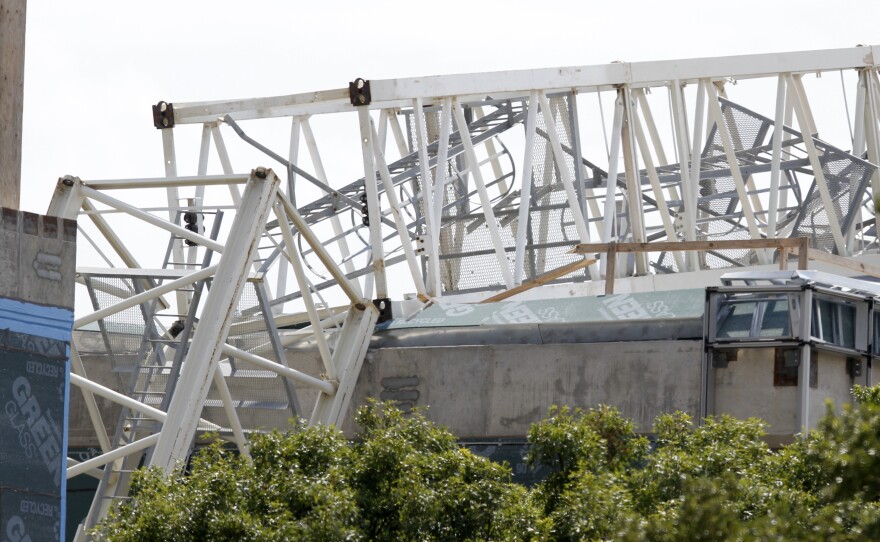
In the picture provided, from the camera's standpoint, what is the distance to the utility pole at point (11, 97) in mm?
17281

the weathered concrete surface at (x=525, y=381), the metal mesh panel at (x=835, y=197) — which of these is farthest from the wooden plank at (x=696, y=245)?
the metal mesh panel at (x=835, y=197)

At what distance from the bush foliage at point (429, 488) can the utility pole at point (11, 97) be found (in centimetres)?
302

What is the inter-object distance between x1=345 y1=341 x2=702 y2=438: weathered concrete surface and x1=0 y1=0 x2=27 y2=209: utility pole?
31.3ft

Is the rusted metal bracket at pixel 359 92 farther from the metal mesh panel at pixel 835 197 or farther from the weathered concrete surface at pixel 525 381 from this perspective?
the metal mesh panel at pixel 835 197

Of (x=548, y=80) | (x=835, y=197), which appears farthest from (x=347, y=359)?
(x=835, y=197)

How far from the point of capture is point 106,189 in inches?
959

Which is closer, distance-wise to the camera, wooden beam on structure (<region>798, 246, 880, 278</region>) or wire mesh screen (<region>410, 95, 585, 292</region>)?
wooden beam on structure (<region>798, 246, 880, 278</region>)

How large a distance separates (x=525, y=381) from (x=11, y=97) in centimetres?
1006

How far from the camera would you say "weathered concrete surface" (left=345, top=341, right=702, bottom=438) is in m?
24.6

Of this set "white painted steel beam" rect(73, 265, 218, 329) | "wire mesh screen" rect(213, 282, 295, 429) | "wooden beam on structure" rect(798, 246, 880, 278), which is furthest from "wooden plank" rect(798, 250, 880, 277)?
"white painted steel beam" rect(73, 265, 218, 329)

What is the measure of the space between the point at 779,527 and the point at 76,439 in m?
18.7

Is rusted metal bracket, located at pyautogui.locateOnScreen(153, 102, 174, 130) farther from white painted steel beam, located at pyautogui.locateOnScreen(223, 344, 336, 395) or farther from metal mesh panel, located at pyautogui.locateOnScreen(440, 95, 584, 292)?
white painted steel beam, located at pyautogui.locateOnScreen(223, 344, 336, 395)

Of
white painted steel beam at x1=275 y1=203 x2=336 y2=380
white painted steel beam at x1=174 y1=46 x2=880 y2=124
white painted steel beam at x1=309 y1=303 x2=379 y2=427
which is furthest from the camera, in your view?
white painted steel beam at x1=174 y1=46 x2=880 y2=124

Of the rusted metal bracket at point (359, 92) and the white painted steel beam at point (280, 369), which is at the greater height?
the rusted metal bracket at point (359, 92)
